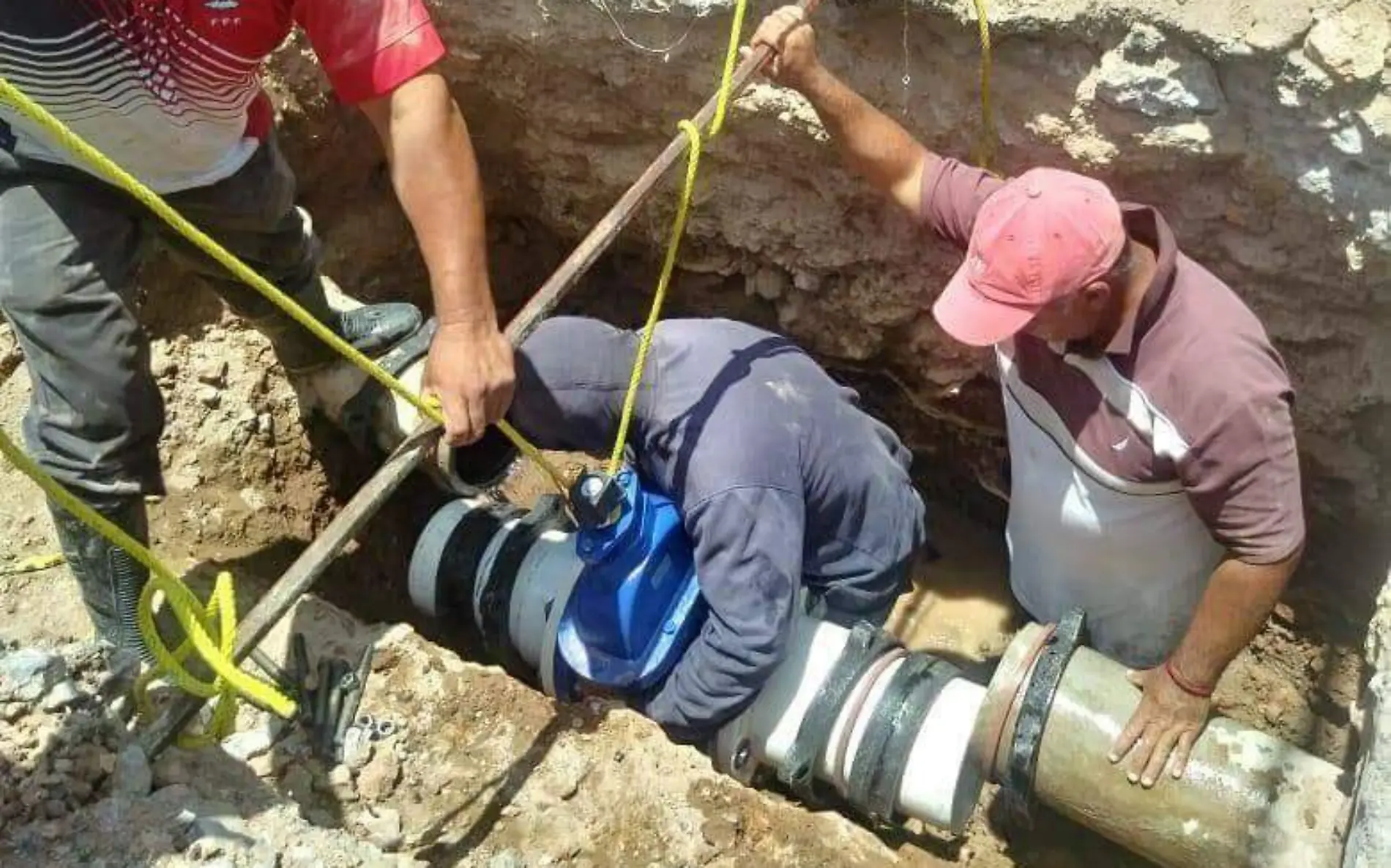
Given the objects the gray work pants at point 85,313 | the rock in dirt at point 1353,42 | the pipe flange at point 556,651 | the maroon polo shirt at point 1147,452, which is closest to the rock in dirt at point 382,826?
the pipe flange at point 556,651

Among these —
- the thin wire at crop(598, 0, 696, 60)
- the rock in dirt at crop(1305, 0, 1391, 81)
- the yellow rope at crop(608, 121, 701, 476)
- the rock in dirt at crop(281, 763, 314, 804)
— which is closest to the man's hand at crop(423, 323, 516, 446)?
the yellow rope at crop(608, 121, 701, 476)

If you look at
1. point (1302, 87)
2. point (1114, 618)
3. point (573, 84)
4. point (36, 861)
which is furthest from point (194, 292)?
point (1302, 87)

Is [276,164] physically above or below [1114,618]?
above

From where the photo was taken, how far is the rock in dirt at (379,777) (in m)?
2.31

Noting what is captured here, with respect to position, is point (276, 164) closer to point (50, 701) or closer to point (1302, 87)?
point (50, 701)

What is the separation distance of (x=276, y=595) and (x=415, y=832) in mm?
695

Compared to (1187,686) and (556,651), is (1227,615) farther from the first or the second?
(556,651)

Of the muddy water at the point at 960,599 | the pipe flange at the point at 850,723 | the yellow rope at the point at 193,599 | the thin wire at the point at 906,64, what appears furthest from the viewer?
the muddy water at the point at 960,599

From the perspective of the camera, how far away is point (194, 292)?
3139 millimetres

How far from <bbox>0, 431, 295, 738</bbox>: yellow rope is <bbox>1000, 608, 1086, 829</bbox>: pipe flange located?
1.27m

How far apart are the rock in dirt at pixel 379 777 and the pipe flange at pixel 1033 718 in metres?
1.16

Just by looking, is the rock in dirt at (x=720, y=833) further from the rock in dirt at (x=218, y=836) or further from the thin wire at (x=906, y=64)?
the thin wire at (x=906, y=64)

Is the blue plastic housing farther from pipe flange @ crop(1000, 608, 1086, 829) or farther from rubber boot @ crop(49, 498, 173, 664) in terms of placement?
rubber boot @ crop(49, 498, 173, 664)

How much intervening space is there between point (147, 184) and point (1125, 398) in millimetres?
1783
